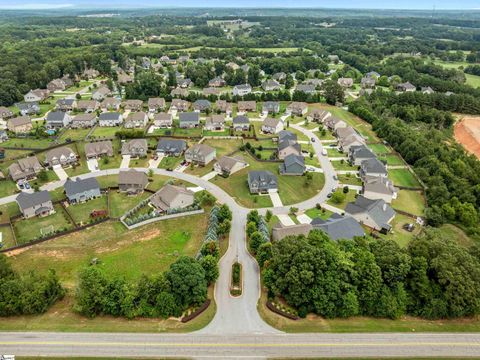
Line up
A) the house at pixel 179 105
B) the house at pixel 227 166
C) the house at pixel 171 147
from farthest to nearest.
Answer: the house at pixel 179 105
the house at pixel 171 147
the house at pixel 227 166

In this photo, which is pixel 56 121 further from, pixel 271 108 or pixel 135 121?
pixel 271 108

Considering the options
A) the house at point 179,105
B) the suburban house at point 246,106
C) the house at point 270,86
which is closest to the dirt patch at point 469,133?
the suburban house at point 246,106

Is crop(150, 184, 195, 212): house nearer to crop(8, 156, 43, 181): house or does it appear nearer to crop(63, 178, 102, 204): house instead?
crop(63, 178, 102, 204): house

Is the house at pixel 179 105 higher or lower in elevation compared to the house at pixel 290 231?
lower

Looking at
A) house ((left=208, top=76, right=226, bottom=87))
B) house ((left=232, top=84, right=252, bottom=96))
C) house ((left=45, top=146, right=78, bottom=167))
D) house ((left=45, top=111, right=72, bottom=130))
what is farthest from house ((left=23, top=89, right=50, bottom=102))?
house ((left=232, top=84, right=252, bottom=96))

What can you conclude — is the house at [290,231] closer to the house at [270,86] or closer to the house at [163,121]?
the house at [163,121]

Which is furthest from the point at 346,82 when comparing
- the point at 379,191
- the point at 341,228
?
the point at 341,228

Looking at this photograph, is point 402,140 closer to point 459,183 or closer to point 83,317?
point 459,183
